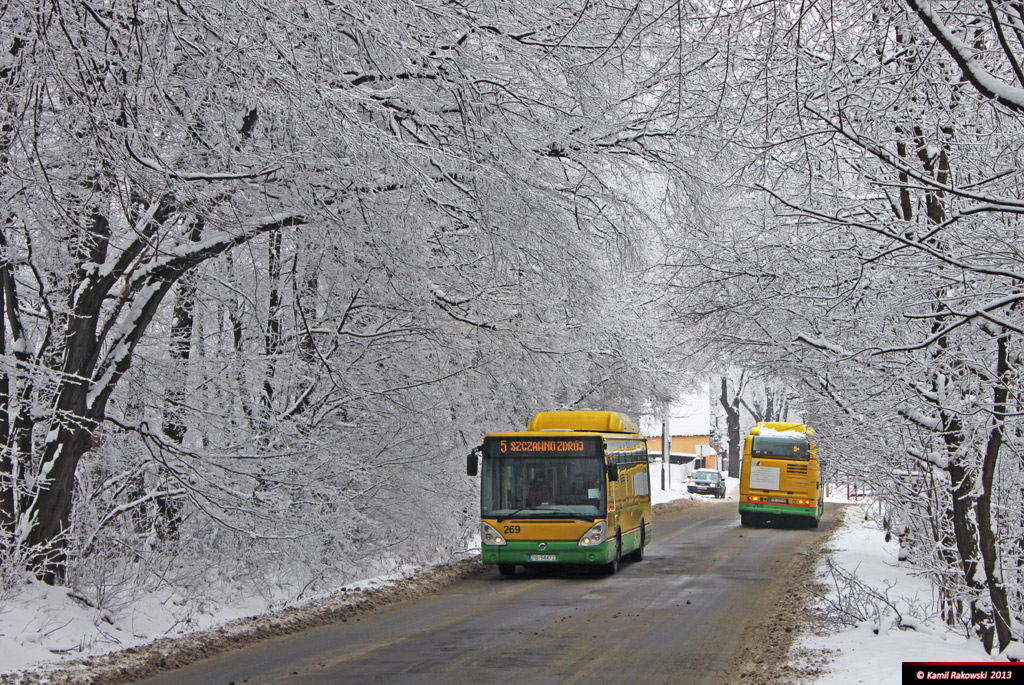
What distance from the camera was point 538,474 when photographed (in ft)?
60.8

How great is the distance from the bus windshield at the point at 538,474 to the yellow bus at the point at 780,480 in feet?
55.2

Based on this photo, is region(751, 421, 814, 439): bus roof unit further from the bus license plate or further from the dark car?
the dark car

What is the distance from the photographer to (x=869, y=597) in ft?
37.2

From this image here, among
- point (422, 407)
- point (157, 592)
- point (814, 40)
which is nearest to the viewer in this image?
point (814, 40)

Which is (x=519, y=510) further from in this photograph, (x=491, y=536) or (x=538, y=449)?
(x=538, y=449)

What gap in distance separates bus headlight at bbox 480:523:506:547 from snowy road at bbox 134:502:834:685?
2.21ft

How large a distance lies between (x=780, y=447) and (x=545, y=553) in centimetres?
1884

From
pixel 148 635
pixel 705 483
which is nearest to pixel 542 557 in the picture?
pixel 148 635

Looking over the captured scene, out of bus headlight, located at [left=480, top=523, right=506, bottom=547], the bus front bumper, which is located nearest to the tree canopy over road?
bus headlight, located at [left=480, top=523, right=506, bottom=547]

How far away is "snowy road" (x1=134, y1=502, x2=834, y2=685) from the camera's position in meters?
9.29

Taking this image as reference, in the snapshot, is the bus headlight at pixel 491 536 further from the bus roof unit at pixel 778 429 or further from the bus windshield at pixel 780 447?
the bus roof unit at pixel 778 429

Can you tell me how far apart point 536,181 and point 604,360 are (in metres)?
23.2

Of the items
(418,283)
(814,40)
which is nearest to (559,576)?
(418,283)

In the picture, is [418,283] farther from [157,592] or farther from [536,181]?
[157,592]
